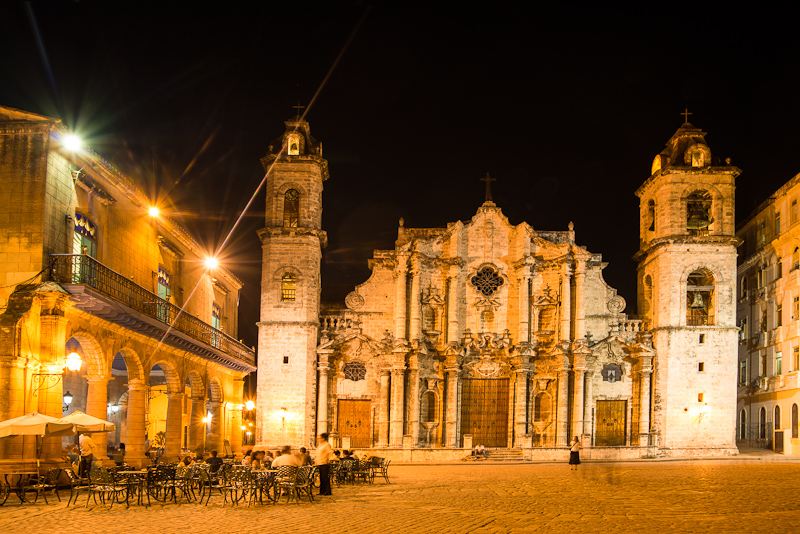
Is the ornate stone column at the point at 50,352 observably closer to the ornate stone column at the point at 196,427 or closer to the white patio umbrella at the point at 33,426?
the white patio umbrella at the point at 33,426

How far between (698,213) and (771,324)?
7435 mm

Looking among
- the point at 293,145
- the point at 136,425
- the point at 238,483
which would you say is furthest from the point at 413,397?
the point at 238,483

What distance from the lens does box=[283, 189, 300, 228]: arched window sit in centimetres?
4188

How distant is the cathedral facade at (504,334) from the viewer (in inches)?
1587

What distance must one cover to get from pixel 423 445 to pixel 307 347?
792 cm

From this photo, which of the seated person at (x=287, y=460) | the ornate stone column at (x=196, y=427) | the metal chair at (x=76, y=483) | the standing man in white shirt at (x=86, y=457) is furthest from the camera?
the ornate stone column at (x=196, y=427)

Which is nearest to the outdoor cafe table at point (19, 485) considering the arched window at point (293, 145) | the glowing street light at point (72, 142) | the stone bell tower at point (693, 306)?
the glowing street light at point (72, 142)

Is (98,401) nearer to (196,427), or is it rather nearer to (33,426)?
(33,426)

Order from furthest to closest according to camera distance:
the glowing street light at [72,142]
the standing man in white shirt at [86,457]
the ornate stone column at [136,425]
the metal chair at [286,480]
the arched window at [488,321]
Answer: the arched window at [488,321], the ornate stone column at [136,425], the glowing street light at [72,142], the standing man in white shirt at [86,457], the metal chair at [286,480]

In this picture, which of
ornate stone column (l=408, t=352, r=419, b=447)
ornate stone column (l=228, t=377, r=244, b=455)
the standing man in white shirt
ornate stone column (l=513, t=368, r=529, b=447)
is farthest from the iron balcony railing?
ornate stone column (l=513, t=368, r=529, b=447)

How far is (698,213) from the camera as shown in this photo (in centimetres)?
4350

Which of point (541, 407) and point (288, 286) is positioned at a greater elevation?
point (288, 286)

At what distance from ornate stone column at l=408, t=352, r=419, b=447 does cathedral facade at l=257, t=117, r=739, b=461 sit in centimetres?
8

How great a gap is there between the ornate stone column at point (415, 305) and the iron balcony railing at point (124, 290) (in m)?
10.8
